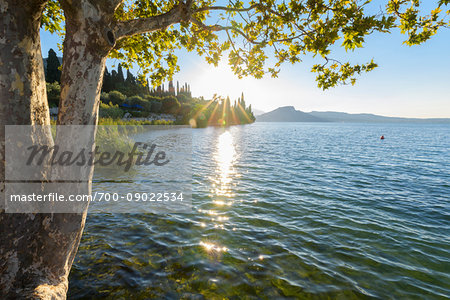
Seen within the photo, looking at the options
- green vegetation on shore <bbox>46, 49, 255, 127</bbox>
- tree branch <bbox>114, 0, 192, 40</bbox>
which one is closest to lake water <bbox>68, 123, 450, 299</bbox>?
tree branch <bbox>114, 0, 192, 40</bbox>

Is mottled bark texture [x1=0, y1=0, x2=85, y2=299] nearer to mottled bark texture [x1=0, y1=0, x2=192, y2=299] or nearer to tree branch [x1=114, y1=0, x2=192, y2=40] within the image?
mottled bark texture [x1=0, y1=0, x2=192, y2=299]

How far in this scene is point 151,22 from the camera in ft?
13.0

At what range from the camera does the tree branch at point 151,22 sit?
3680 mm

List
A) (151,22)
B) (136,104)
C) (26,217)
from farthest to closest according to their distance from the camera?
(136,104)
(151,22)
(26,217)

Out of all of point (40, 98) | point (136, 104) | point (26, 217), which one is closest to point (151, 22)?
point (40, 98)

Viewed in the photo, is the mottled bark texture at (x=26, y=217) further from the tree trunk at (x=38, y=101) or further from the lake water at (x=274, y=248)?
the lake water at (x=274, y=248)

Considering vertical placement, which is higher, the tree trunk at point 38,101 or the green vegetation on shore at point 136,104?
the green vegetation on shore at point 136,104

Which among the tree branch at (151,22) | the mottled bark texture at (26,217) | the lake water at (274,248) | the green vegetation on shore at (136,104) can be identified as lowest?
the lake water at (274,248)

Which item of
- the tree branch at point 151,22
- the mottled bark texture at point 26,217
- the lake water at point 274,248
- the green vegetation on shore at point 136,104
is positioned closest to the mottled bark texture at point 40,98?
the mottled bark texture at point 26,217

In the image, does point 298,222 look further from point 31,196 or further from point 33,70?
point 33,70

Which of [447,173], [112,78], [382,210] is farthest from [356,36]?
[112,78]

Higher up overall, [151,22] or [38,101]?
[151,22]

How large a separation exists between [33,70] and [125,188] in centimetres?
977

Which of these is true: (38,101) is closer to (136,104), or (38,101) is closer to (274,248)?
(274,248)
